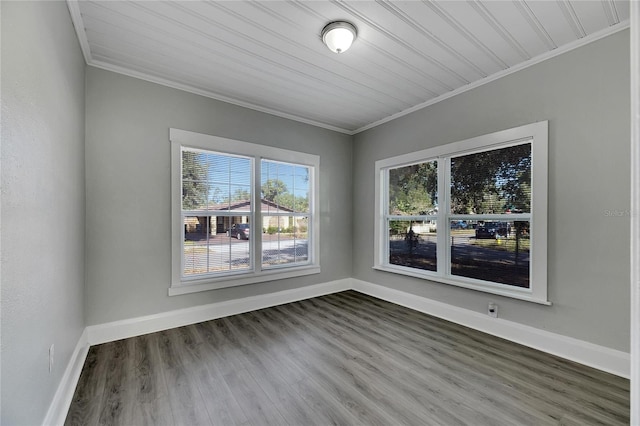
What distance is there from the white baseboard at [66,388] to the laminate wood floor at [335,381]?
5cm

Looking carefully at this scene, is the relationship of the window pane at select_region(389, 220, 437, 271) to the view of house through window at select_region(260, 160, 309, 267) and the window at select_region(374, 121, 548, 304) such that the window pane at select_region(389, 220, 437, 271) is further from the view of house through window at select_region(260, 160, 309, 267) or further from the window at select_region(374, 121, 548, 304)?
the view of house through window at select_region(260, 160, 309, 267)

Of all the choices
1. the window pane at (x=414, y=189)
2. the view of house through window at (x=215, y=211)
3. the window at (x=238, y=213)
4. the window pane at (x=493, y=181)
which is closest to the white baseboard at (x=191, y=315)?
the window at (x=238, y=213)

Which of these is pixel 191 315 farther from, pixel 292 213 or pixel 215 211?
pixel 292 213

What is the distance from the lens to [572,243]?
242 cm

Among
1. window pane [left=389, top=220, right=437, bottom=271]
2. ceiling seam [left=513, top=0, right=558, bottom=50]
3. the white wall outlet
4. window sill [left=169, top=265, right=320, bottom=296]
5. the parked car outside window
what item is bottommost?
the white wall outlet

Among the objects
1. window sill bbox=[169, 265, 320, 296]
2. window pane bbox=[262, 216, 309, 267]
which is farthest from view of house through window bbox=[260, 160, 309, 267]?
window sill bbox=[169, 265, 320, 296]

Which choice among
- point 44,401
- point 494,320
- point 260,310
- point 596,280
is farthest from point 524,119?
point 44,401

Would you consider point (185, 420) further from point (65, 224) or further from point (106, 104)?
point (106, 104)

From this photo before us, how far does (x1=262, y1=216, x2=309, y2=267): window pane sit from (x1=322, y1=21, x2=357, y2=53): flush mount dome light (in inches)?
90.8

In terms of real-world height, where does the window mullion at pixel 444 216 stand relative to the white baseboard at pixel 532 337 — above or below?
above

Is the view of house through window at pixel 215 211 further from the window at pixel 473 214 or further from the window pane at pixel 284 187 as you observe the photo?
the window at pixel 473 214

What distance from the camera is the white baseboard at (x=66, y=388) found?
61.5 inches

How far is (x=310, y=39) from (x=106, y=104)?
2088 millimetres

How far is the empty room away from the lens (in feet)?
5.45
